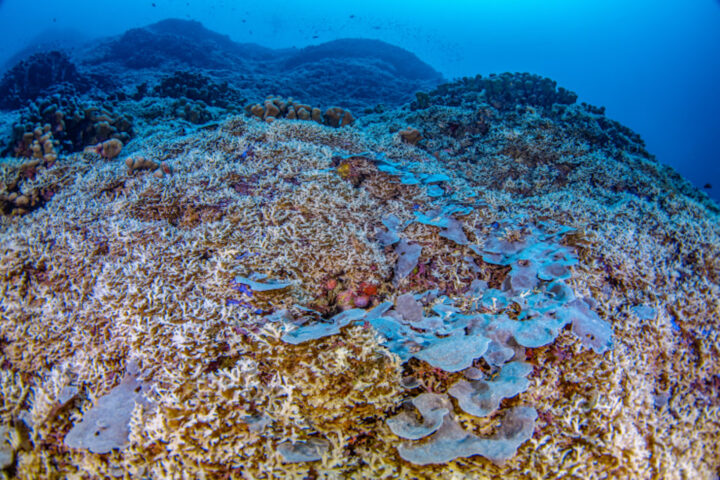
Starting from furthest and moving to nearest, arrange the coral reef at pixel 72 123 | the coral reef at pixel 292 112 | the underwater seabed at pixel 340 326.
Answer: the coral reef at pixel 292 112 < the coral reef at pixel 72 123 < the underwater seabed at pixel 340 326

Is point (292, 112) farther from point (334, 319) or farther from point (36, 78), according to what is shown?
point (36, 78)

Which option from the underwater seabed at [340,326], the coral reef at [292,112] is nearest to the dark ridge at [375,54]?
the coral reef at [292,112]

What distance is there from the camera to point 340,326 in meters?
A: 2.32

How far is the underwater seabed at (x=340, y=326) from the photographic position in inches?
78.1

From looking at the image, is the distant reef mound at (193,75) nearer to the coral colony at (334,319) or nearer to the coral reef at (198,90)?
the coral reef at (198,90)

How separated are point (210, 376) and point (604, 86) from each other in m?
145

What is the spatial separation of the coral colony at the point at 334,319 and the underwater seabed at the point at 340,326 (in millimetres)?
19

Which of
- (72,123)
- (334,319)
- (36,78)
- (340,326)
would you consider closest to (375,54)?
(36,78)

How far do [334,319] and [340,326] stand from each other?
0.27 metres

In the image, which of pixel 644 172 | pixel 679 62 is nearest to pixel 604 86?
pixel 679 62

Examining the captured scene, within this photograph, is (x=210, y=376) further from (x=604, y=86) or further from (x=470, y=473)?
(x=604, y=86)

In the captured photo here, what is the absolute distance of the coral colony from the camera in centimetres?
199

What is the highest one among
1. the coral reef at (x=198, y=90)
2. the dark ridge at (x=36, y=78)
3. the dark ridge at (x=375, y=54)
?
the dark ridge at (x=375, y=54)

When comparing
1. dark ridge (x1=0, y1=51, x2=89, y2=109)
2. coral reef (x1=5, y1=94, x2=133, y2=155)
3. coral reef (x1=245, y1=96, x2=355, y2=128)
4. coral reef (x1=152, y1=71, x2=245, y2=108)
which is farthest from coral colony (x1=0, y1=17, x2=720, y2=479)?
dark ridge (x1=0, y1=51, x2=89, y2=109)
